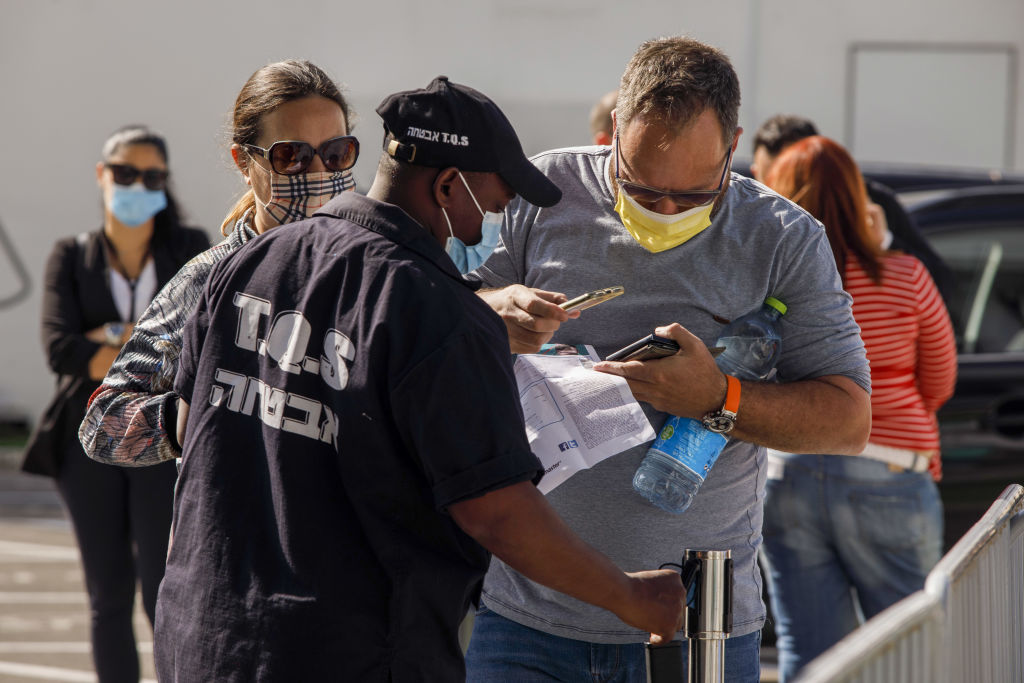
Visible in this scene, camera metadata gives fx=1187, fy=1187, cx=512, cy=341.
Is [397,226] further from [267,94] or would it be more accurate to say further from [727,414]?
[267,94]

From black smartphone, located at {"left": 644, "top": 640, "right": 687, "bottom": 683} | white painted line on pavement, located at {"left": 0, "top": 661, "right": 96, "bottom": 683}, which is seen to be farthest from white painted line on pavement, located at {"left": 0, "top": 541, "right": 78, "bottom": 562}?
black smartphone, located at {"left": 644, "top": 640, "right": 687, "bottom": 683}

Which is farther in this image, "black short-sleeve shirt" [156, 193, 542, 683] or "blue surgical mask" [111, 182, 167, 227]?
"blue surgical mask" [111, 182, 167, 227]

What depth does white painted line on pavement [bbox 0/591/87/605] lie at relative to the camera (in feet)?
20.4

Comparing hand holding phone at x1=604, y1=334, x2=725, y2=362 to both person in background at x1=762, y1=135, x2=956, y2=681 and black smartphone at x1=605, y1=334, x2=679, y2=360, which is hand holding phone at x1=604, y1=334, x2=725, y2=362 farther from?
person in background at x1=762, y1=135, x2=956, y2=681

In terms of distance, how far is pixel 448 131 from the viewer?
182cm

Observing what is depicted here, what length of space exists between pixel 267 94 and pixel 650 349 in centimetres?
104

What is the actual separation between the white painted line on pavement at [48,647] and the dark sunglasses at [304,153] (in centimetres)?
351

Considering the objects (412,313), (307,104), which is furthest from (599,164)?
(412,313)

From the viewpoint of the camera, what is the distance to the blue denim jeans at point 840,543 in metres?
3.59

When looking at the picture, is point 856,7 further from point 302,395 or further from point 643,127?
point 302,395

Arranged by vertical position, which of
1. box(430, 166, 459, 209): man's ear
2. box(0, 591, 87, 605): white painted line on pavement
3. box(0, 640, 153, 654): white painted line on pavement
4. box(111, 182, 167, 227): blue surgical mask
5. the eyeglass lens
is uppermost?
box(430, 166, 459, 209): man's ear

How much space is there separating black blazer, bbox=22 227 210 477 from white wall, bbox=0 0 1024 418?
17.3ft

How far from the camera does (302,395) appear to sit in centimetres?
175

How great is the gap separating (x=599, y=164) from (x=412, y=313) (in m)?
1.00
